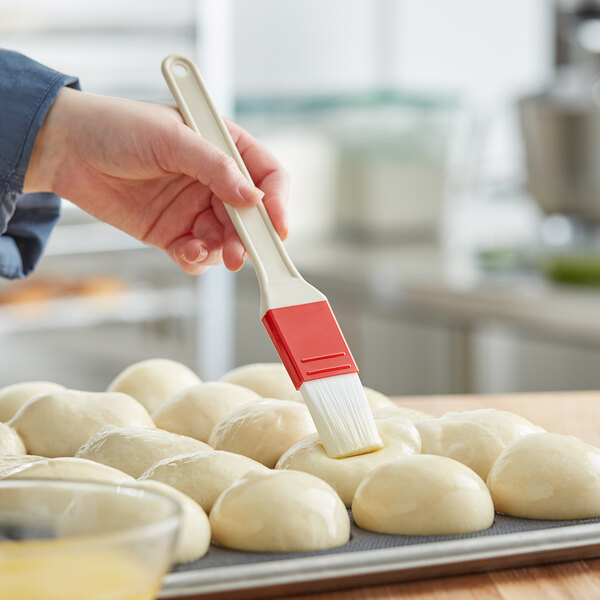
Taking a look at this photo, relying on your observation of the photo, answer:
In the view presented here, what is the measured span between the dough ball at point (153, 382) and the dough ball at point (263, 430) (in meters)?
0.13

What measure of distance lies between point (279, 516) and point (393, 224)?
6.29ft

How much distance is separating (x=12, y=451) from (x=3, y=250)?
0.31m

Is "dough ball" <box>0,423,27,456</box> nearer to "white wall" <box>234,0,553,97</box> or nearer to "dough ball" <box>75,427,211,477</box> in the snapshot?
"dough ball" <box>75,427,211,477</box>

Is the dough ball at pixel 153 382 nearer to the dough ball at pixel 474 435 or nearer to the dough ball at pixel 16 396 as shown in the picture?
the dough ball at pixel 16 396

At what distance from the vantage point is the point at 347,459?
1.98 ft

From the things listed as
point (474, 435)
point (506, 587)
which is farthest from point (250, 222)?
point (506, 587)

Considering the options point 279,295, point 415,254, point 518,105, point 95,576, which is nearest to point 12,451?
point 279,295

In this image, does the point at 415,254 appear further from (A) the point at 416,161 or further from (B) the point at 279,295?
(B) the point at 279,295

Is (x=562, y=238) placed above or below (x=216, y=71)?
below

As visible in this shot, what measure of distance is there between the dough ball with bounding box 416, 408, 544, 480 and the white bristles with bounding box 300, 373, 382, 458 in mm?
59

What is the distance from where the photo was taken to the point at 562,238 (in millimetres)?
1985

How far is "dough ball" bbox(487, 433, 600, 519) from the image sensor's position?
563mm

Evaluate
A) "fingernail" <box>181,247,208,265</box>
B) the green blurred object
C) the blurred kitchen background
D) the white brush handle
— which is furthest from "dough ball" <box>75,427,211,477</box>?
the green blurred object

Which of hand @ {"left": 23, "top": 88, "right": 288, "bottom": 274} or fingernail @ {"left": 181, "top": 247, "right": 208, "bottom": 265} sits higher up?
hand @ {"left": 23, "top": 88, "right": 288, "bottom": 274}
